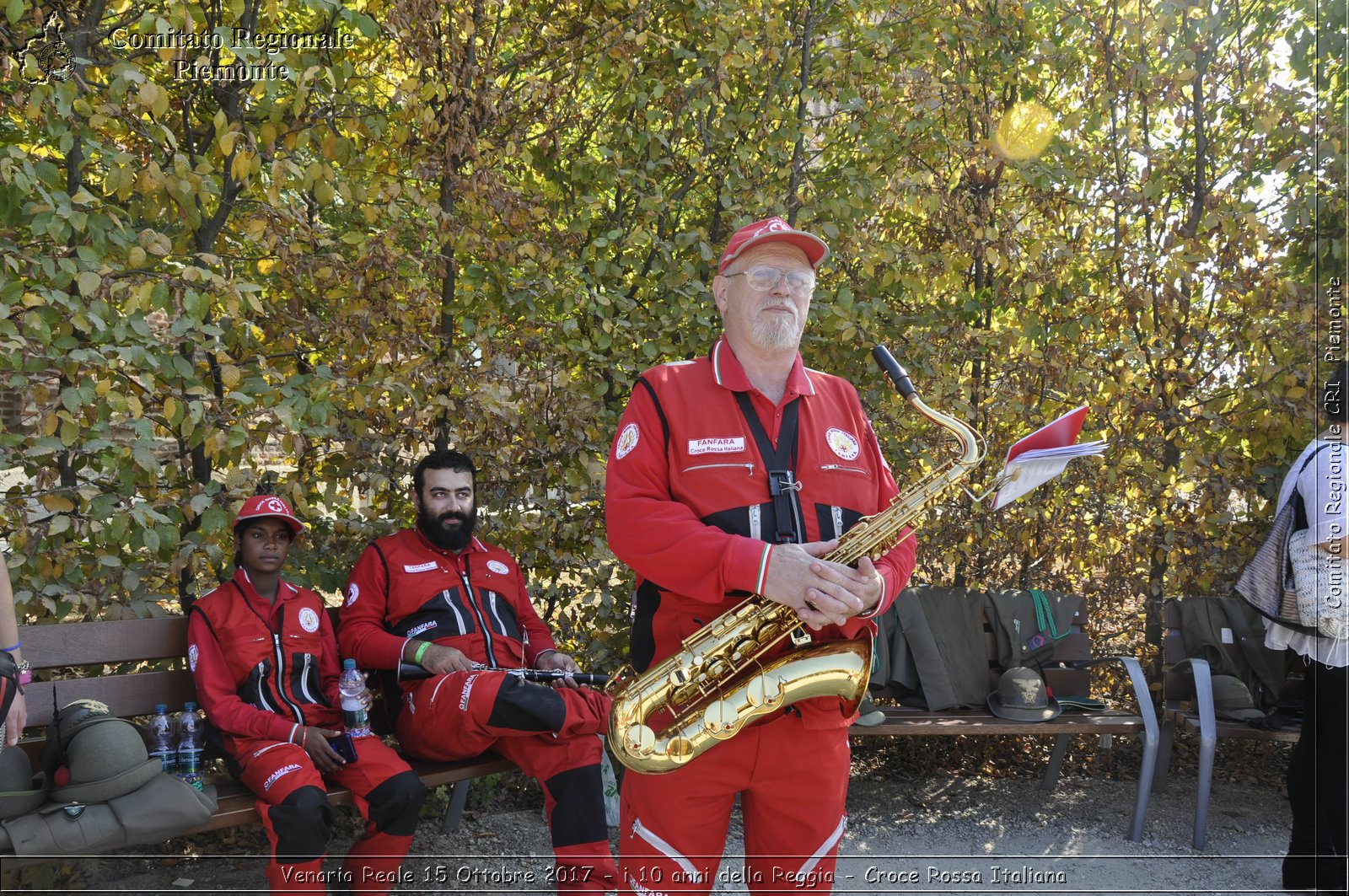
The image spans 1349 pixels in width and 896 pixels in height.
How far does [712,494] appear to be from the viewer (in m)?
2.86

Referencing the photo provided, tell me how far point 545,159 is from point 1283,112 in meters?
4.11

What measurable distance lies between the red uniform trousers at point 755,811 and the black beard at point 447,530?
1.95m

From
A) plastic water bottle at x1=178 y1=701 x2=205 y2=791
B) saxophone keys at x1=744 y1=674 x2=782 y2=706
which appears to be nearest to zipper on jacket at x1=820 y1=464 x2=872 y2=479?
saxophone keys at x1=744 y1=674 x2=782 y2=706

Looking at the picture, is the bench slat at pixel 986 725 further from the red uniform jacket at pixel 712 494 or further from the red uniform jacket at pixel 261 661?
the red uniform jacket at pixel 261 661

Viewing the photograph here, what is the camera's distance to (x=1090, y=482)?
6.10 m

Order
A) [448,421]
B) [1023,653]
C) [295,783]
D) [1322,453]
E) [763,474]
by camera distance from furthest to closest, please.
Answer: [1023,653] → [448,421] → [1322,453] → [295,783] → [763,474]

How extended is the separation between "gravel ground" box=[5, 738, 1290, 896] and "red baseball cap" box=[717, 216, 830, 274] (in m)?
2.81

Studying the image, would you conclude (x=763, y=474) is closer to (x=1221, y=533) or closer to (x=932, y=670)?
(x=932, y=670)

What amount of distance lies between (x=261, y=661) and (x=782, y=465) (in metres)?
2.32

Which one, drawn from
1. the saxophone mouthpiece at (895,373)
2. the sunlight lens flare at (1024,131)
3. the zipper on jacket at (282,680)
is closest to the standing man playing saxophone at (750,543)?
the saxophone mouthpiece at (895,373)

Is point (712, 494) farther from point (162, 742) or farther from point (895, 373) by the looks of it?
point (162, 742)

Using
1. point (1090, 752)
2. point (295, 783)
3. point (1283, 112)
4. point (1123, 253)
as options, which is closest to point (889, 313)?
point (1123, 253)

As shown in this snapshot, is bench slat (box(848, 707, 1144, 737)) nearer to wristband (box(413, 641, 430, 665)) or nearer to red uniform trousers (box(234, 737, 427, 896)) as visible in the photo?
wristband (box(413, 641, 430, 665))

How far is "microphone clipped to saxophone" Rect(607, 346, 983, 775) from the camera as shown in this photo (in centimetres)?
277
